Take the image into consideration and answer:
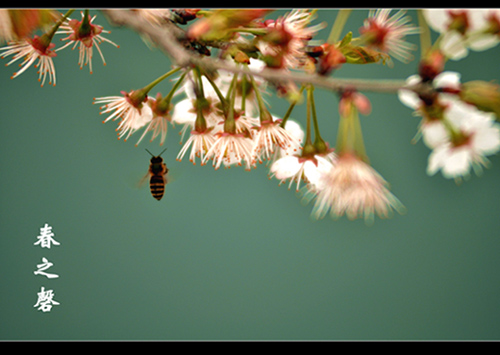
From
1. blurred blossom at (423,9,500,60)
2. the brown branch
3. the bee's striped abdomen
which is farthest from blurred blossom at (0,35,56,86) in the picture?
blurred blossom at (423,9,500,60)

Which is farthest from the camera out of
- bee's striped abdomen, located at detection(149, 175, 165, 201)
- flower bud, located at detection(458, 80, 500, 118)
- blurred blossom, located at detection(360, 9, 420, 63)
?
bee's striped abdomen, located at detection(149, 175, 165, 201)

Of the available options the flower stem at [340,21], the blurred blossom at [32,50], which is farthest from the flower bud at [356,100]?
the blurred blossom at [32,50]

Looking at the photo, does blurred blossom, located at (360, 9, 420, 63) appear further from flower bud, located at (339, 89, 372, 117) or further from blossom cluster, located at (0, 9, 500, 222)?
flower bud, located at (339, 89, 372, 117)

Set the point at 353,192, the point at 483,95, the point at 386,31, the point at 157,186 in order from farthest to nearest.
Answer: the point at 157,186
the point at 386,31
the point at 353,192
the point at 483,95

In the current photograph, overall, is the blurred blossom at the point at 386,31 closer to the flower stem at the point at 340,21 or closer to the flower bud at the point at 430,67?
the flower stem at the point at 340,21

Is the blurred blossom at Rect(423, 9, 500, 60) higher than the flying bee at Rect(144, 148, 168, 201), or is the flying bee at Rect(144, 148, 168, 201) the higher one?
the blurred blossom at Rect(423, 9, 500, 60)

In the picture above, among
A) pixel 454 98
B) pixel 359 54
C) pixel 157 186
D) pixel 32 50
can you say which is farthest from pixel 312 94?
pixel 157 186

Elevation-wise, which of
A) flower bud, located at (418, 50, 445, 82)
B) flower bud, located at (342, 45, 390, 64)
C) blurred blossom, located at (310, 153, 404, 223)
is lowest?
blurred blossom, located at (310, 153, 404, 223)

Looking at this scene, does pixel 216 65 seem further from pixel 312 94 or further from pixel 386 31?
pixel 386 31

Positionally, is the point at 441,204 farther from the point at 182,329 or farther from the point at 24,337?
the point at 24,337
